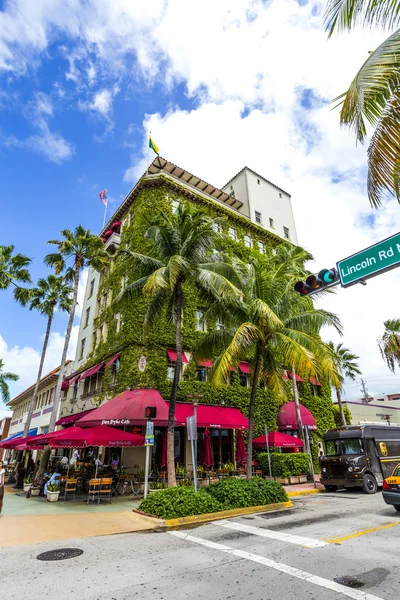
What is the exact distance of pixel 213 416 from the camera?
66.8 feet

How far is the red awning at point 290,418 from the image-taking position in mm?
24352

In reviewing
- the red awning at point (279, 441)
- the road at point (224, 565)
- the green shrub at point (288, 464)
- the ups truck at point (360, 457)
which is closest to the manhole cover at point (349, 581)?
the road at point (224, 565)

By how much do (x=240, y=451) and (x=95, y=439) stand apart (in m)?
11.3

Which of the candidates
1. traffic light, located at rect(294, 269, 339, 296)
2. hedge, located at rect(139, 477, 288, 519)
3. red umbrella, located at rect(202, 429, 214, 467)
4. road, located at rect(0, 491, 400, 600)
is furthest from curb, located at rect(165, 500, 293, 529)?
red umbrella, located at rect(202, 429, 214, 467)

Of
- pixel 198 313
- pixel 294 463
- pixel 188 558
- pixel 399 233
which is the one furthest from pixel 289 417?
pixel 399 233

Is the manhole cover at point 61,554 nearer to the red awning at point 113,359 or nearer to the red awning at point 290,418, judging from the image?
the red awning at point 113,359

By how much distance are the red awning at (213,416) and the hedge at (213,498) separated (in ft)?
19.6

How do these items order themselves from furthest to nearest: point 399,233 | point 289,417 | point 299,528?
point 289,417 < point 299,528 < point 399,233

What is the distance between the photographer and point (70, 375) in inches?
1180

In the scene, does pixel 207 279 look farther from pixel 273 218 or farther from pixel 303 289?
pixel 273 218

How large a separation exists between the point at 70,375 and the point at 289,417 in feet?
58.6

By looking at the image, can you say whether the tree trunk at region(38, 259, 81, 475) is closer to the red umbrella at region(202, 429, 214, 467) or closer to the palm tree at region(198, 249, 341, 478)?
the red umbrella at region(202, 429, 214, 467)

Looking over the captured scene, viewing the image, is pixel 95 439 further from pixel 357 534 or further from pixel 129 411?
pixel 357 534

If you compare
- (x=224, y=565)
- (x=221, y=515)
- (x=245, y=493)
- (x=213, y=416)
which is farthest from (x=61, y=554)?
(x=213, y=416)
